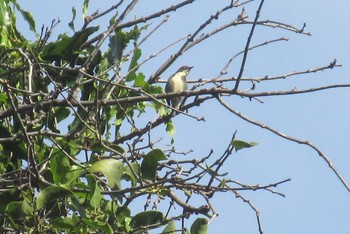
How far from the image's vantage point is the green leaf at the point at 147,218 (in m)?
3.29

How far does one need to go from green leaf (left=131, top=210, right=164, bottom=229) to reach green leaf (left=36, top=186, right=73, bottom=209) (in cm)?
26

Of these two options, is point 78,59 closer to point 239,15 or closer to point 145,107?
point 145,107

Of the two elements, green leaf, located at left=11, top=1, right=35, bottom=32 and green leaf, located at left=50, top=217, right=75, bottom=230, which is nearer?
green leaf, located at left=50, top=217, right=75, bottom=230

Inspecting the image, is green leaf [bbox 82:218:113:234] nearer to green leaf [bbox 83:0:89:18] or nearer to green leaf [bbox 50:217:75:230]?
green leaf [bbox 50:217:75:230]

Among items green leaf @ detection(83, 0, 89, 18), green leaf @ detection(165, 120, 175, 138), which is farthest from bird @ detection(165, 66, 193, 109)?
green leaf @ detection(83, 0, 89, 18)

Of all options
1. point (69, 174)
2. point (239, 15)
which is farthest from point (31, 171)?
point (239, 15)

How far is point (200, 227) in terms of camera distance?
3.22 m

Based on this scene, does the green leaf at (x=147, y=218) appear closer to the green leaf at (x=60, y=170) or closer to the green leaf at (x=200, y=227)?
the green leaf at (x=200, y=227)

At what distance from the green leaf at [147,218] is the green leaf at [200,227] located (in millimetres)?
130

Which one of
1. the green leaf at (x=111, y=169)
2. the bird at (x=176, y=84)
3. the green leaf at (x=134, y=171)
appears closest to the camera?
the green leaf at (x=111, y=169)

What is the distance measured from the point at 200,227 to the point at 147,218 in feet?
0.65

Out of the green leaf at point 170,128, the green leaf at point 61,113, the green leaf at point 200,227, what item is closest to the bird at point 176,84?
the green leaf at point 170,128

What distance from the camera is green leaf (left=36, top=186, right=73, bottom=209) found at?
10.4 ft

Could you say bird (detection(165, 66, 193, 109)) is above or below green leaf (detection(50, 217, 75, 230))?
above
